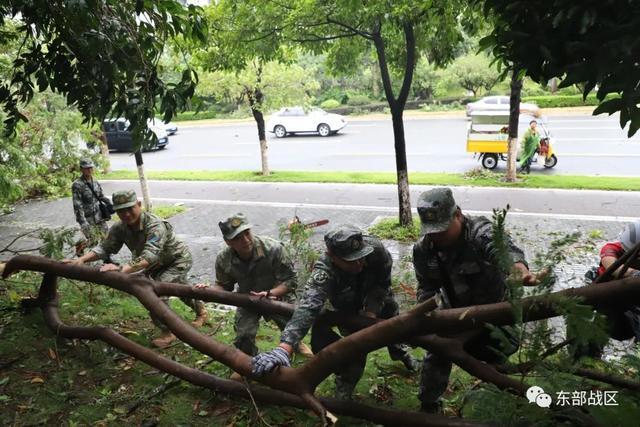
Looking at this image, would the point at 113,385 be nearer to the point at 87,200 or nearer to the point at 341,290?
the point at 341,290

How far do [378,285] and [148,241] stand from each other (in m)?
2.39

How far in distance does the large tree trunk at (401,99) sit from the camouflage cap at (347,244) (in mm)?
5001

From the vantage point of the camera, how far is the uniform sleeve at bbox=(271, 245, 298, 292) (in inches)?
170

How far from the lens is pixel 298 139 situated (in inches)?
904

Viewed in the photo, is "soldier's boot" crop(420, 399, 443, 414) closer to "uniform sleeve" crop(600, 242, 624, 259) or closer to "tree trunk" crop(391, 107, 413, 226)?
"uniform sleeve" crop(600, 242, 624, 259)

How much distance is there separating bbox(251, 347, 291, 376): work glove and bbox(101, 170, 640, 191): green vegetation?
32.9 feet

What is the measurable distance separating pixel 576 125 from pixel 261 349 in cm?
2021

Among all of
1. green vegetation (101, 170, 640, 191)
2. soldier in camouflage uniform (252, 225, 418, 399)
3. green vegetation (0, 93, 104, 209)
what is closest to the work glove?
soldier in camouflage uniform (252, 225, 418, 399)

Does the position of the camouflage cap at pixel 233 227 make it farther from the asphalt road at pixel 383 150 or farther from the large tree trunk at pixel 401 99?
the asphalt road at pixel 383 150

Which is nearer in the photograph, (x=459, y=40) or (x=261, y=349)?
(x=261, y=349)

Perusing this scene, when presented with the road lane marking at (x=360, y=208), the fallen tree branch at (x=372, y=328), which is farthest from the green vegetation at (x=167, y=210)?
the fallen tree branch at (x=372, y=328)

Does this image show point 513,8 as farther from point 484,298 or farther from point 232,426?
point 232,426

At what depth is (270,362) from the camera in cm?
301

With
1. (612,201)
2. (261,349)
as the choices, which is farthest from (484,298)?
(612,201)
